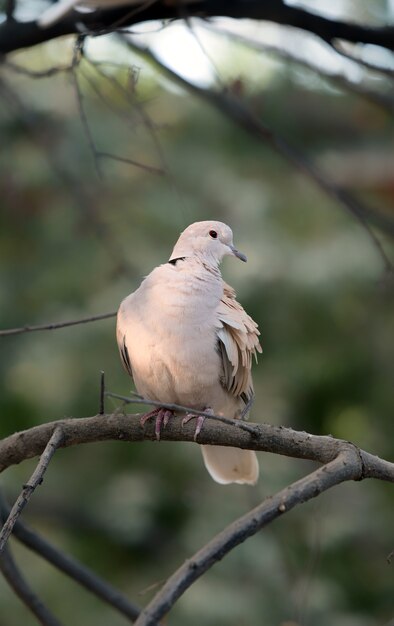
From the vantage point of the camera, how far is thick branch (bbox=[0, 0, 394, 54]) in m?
3.08

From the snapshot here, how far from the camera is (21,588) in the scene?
3.00m

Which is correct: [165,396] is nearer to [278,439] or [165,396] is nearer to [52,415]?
[278,439]

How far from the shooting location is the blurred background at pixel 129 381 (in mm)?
5617

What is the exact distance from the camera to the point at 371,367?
6.65 metres

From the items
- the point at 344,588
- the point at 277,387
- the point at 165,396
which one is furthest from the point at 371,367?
the point at 165,396

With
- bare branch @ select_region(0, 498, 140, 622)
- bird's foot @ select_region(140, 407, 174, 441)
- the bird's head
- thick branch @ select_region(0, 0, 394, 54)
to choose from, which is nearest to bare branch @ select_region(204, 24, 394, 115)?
thick branch @ select_region(0, 0, 394, 54)

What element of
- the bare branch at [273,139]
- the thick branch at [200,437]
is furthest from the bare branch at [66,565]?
the bare branch at [273,139]

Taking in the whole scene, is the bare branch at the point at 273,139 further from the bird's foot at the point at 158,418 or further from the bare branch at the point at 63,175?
the bird's foot at the point at 158,418

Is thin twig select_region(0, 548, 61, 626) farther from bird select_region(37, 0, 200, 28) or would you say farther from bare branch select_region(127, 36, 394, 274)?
bird select_region(37, 0, 200, 28)

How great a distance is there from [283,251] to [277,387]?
0.93 metres

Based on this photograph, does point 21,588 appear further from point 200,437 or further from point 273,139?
point 273,139

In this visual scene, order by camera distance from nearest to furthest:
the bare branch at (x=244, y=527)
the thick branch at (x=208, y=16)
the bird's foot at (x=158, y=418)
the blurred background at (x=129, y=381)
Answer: the bare branch at (x=244, y=527) < the bird's foot at (x=158, y=418) < the thick branch at (x=208, y=16) < the blurred background at (x=129, y=381)

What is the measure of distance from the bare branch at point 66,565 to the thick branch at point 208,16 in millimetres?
1502

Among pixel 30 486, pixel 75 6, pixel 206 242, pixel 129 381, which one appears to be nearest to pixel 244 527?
pixel 30 486
